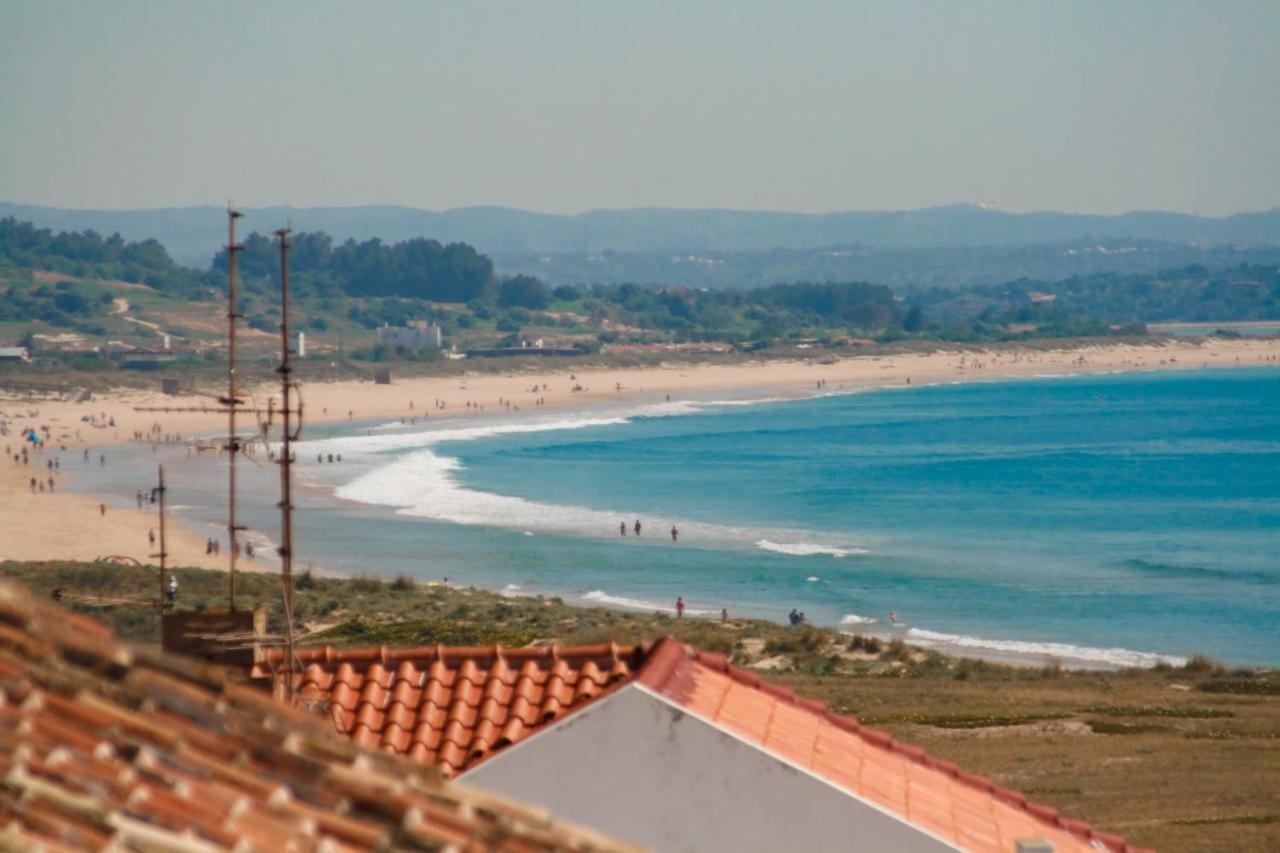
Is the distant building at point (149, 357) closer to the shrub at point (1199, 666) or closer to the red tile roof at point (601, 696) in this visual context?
the shrub at point (1199, 666)

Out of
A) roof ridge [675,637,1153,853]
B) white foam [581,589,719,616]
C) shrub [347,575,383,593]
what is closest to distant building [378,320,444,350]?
white foam [581,589,719,616]

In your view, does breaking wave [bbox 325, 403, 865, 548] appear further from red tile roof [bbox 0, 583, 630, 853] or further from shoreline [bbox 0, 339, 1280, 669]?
red tile roof [bbox 0, 583, 630, 853]

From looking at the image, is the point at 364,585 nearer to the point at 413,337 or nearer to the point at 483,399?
the point at 483,399

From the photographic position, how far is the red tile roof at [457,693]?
801 centimetres

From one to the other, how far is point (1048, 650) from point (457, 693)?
28770mm

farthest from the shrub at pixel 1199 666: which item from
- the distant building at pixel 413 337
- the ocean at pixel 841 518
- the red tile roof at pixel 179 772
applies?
the distant building at pixel 413 337

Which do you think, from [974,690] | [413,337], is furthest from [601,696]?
[413,337]

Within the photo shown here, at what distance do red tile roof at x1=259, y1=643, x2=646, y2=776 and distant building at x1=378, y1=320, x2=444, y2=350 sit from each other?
13946 cm

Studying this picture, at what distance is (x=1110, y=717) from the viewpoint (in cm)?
2322

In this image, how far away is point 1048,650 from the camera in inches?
1399

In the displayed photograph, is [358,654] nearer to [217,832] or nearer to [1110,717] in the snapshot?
[217,832]

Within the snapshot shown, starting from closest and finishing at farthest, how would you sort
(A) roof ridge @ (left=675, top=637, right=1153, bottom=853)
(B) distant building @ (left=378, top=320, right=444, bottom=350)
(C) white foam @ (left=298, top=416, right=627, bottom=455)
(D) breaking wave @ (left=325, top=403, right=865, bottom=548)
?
(A) roof ridge @ (left=675, top=637, right=1153, bottom=853) < (D) breaking wave @ (left=325, top=403, right=865, bottom=548) < (C) white foam @ (left=298, top=416, right=627, bottom=455) < (B) distant building @ (left=378, top=320, right=444, bottom=350)

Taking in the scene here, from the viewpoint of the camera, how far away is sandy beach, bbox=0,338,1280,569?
162 ft

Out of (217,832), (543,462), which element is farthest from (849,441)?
(217,832)
